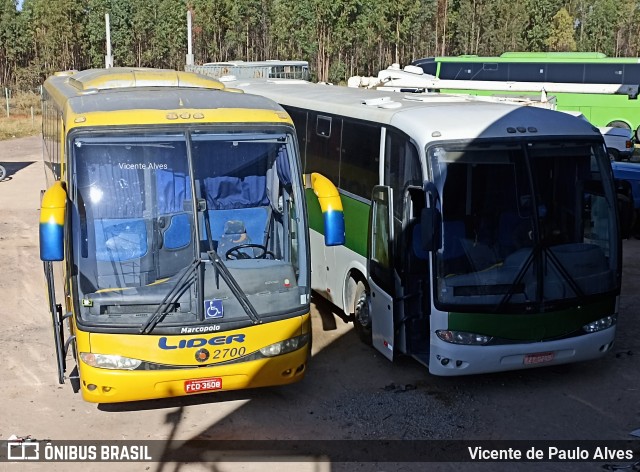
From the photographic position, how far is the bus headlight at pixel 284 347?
7699 mm

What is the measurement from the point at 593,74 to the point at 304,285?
28149 mm

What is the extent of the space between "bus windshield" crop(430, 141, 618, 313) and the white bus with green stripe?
10 mm

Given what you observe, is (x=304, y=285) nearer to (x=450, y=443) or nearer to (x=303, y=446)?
(x=303, y=446)

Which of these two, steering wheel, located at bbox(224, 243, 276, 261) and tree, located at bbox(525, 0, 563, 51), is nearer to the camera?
steering wheel, located at bbox(224, 243, 276, 261)

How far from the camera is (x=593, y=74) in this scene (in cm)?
3269

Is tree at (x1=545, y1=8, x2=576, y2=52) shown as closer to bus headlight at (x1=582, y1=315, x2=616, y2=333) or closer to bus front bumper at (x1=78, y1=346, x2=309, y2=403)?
bus headlight at (x1=582, y1=315, x2=616, y2=333)

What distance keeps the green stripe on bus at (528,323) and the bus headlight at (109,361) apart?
315 cm

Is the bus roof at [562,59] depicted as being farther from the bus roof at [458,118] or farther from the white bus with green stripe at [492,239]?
the white bus with green stripe at [492,239]

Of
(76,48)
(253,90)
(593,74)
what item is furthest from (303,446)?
(76,48)

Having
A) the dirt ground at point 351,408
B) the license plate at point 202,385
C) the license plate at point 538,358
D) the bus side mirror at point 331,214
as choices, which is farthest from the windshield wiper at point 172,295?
the license plate at point 538,358

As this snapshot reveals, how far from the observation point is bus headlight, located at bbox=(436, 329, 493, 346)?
26.9 feet

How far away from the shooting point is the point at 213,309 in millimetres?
7375

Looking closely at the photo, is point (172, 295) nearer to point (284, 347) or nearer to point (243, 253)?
point (243, 253)

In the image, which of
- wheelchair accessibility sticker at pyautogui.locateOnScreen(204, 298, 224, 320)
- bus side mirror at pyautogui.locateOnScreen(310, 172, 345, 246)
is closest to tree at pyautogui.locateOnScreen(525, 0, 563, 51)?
bus side mirror at pyautogui.locateOnScreen(310, 172, 345, 246)
